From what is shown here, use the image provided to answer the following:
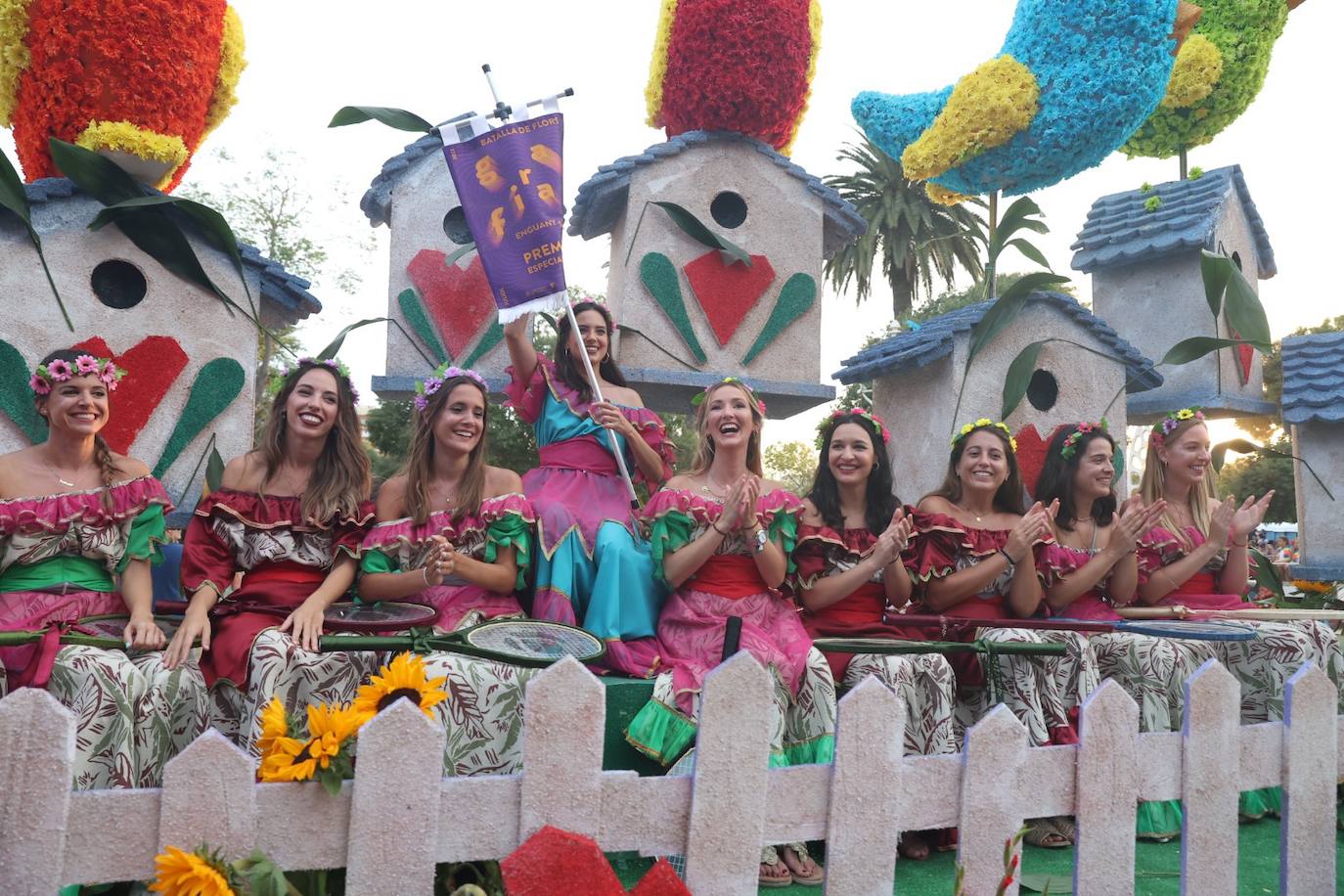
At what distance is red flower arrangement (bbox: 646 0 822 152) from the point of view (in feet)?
21.0

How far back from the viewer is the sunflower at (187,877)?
6.50 ft

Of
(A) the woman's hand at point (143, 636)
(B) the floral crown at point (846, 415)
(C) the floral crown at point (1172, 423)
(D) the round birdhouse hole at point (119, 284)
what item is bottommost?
(A) the woman's hand at point (143, 636)

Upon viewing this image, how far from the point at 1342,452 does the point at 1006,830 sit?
6.64 m

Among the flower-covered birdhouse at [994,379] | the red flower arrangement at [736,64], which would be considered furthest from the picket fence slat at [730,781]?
the red flower arrangement at [736,64]

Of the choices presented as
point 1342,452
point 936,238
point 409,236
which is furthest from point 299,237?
point 1342,452

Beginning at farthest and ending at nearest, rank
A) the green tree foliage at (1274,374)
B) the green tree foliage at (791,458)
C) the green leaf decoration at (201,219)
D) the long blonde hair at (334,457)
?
the green tree foliage at (791,458), the green tree foliage at (1274,374), the green leaf decoration at (201,219), the long blonde hair at (334,457)

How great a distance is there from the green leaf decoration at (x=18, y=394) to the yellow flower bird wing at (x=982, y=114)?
5405 mm

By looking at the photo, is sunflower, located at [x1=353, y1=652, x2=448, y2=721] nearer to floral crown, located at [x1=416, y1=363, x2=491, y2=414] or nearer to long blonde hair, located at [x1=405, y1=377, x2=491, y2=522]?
long blonde hair, located at [x1=405, y1=377, x2=491, y2=522]

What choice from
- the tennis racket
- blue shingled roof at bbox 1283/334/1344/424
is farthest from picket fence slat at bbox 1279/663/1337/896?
blue shingled roof at bbox 1283/334/1344/424

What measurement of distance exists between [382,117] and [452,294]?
1.26m

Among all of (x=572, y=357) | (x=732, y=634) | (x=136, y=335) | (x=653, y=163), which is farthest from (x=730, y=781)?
(x=653, y=163)

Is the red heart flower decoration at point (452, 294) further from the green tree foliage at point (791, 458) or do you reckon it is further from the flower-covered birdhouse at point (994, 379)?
the green tree foliage at point (791, 458)

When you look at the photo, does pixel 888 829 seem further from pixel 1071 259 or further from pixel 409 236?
pixel 1071 259

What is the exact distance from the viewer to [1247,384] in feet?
27.1
